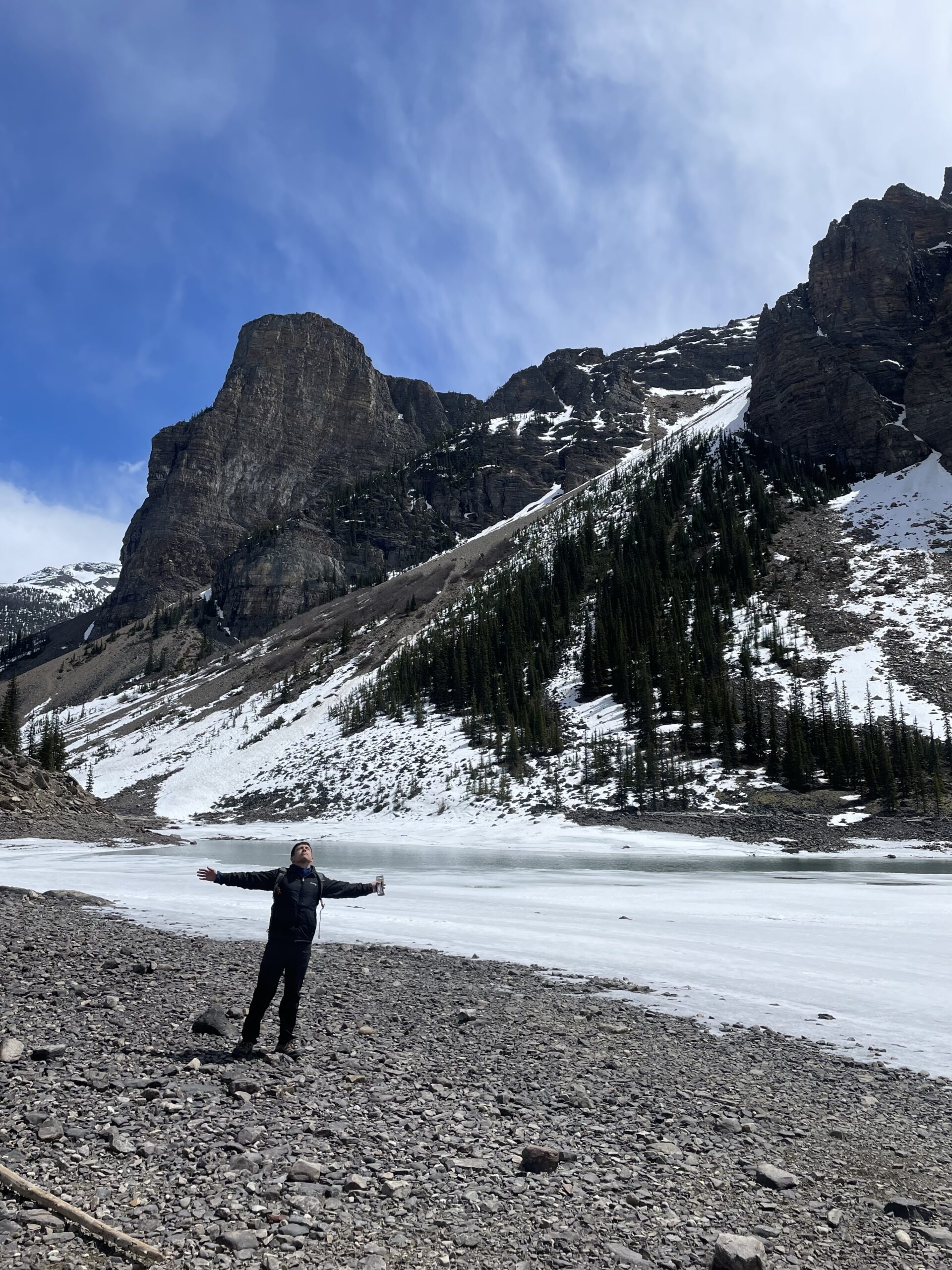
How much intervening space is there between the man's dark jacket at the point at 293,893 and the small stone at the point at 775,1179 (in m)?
3.83

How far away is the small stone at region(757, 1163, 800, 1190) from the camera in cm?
425

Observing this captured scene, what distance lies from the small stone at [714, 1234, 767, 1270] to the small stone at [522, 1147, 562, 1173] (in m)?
1.15

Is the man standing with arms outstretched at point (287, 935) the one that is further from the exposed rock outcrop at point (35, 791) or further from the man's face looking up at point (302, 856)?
the exposed rock outcrop at point (35, 791)

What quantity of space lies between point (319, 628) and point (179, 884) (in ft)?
286

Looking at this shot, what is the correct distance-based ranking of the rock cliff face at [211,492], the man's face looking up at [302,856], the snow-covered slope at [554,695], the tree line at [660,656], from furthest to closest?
the rock cliff face at [211,492], the snow-covered slope at [554,695], the tree line at [660,656], the man's face looking up at [302,856]

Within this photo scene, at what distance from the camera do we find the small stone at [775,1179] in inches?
167

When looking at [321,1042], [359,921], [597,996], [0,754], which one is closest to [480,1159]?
[321,1042]

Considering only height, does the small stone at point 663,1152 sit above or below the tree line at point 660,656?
below

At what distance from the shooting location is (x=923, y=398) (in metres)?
99.7

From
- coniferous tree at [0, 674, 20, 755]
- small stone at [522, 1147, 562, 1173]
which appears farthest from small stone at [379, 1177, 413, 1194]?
coniferous tree at [0, 674, 20, 755]

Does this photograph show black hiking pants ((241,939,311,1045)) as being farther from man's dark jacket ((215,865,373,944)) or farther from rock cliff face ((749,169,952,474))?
rock cliff face ((749,169,952,474))

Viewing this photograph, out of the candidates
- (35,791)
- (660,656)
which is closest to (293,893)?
(35,791)

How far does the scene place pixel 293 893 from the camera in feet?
22.6

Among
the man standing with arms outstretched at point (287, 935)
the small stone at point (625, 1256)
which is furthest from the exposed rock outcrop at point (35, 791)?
the small stone at point (625, 1256)
